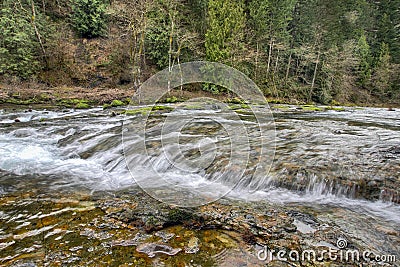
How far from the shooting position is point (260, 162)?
17.9 ft

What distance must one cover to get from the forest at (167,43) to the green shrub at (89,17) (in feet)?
0.33

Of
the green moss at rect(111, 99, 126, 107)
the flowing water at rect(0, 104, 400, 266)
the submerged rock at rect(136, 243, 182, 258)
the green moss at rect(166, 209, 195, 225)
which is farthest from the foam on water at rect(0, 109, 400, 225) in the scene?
the green moss at rect(111, 99, 126, 107)

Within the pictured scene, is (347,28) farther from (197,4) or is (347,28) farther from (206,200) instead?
(206,200)

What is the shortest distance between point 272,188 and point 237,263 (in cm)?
229

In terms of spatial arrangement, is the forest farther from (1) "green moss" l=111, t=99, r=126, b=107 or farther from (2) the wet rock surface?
(2) the wet rock surface

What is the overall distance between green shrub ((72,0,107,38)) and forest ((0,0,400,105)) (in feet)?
0.33

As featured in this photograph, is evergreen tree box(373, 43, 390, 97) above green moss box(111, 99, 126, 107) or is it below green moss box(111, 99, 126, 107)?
above

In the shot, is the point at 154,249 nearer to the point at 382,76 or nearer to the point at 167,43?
the point at 167,43

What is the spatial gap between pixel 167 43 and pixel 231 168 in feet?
77.9

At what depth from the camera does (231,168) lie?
518 cm

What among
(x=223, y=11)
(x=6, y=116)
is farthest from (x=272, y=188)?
(x=223, y=11)

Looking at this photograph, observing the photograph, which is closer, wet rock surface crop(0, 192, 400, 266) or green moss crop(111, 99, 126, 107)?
wet rock surface crop(0, 192, 400, 266)

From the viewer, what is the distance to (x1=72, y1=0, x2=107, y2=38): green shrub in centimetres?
2480

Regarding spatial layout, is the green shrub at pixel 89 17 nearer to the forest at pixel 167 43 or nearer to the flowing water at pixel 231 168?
the forest at pixel 167 43
